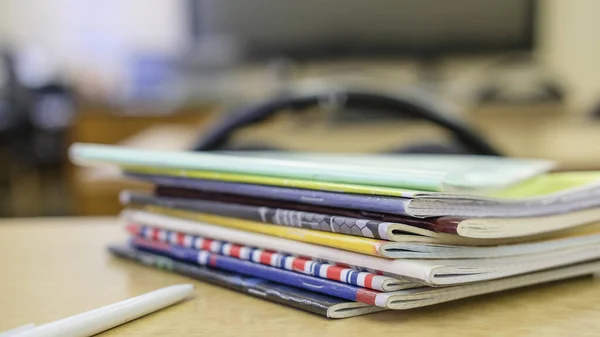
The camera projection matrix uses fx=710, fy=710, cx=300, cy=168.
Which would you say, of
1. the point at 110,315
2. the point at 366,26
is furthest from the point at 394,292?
the point at 366,26

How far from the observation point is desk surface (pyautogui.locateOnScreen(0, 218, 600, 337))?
345 millimetres

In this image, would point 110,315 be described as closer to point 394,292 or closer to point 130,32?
point 394,292

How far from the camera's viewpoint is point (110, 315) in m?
0.35

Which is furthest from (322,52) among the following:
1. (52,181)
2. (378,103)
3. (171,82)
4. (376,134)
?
(378,103)

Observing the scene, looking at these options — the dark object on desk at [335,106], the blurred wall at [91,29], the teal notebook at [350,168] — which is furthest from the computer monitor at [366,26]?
the teal notebook at [350,168]

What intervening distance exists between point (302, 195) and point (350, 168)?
0.03 m

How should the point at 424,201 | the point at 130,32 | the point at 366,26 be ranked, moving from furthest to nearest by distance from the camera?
the point at 130,32 < the point at 366,26 < the point at 424,201

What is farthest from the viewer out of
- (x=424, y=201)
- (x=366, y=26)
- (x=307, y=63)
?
(x=307, y=63)

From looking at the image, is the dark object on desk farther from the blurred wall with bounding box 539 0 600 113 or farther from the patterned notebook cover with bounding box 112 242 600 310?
the blurred wall with bounding box 539 0 600 113

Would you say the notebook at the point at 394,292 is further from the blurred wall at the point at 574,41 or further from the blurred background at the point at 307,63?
the blurred wall at the point at 574,41

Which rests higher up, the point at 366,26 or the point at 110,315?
the point at 366,26

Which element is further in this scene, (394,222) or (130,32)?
(130,32)

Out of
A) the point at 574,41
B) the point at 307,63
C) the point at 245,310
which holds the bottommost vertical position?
the point at 245,310

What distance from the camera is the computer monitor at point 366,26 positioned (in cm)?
281
